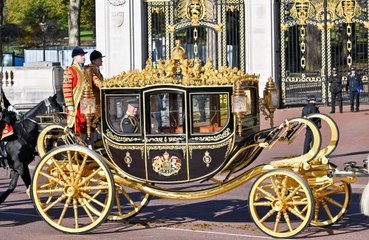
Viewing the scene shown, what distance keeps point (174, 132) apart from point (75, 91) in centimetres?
152

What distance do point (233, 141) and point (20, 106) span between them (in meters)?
19.4

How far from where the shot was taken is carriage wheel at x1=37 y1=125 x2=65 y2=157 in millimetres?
12519

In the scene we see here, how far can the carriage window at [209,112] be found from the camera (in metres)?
11.4

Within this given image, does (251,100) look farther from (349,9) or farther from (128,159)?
(349,9)

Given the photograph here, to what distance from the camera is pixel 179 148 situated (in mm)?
11469

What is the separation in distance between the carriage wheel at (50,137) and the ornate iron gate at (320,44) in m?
17.7

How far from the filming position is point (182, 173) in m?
11.5

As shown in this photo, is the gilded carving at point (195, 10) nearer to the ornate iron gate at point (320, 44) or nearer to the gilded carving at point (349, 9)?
the ornate iron gate at point (320, 44)

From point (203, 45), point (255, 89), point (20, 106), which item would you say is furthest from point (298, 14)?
point (255, 89)

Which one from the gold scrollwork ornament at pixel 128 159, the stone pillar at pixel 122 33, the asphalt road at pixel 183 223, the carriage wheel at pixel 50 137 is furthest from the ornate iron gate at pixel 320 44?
the gold scrollwork ornament at pixel 128 159

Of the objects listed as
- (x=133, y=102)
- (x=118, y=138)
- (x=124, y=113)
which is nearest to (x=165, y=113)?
(x=133, y=102)

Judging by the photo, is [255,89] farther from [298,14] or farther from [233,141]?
[298,14]

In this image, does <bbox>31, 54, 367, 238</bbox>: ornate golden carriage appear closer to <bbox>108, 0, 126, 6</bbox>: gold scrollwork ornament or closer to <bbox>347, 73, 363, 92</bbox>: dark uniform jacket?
<bbox>347, 73, 363, 92</bbox>: dark uniform jacket

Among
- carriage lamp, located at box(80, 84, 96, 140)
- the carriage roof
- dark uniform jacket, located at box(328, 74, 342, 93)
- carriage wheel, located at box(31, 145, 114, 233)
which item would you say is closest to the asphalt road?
carriage wheel, located at box(31, 145, 114, 233)
